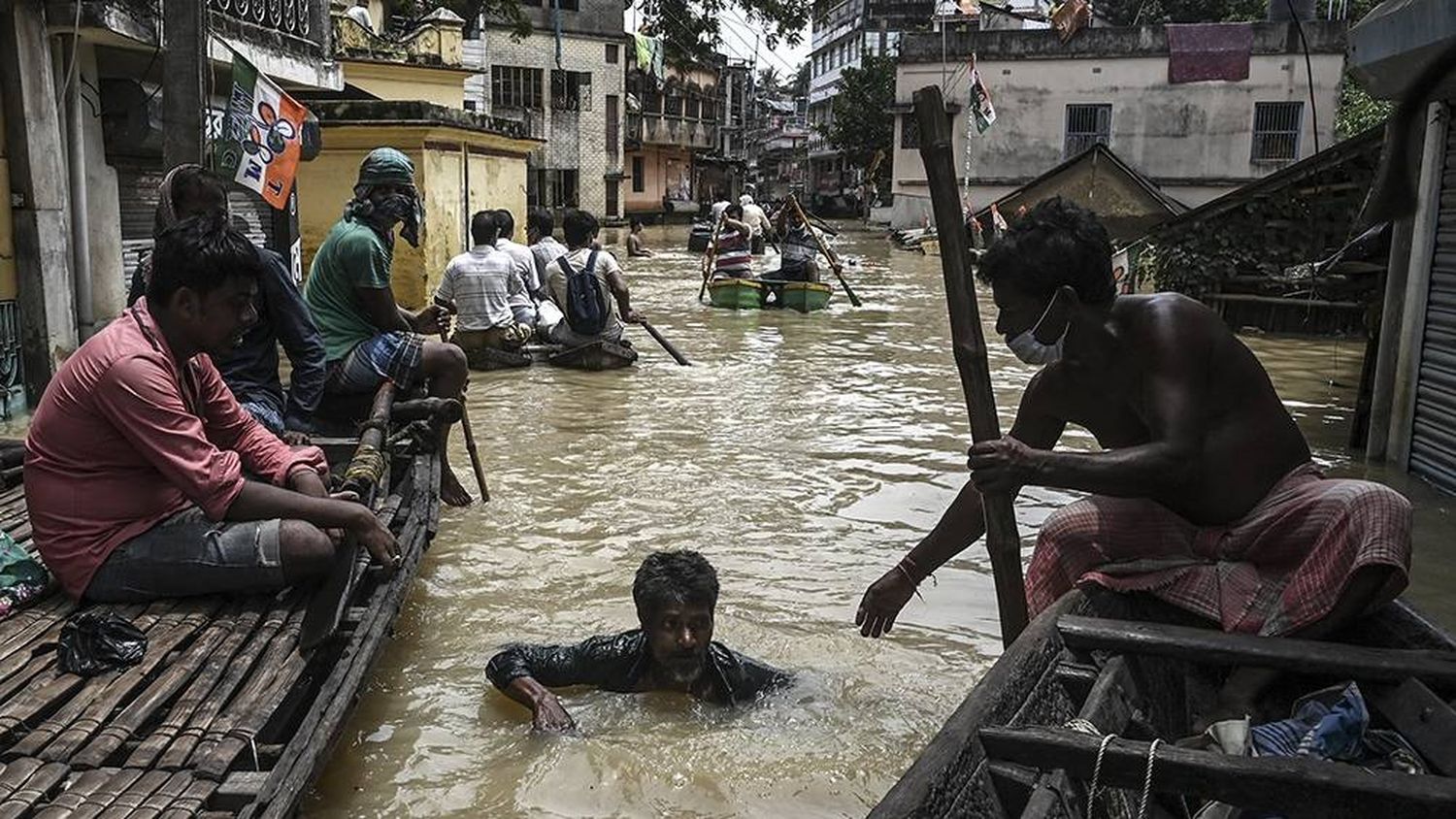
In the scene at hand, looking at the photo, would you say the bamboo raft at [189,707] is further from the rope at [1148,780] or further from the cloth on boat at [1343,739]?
the cloth on boat at [1343,739]

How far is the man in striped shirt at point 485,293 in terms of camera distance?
1112 cm

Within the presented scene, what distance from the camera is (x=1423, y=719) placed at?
2746 millimetres

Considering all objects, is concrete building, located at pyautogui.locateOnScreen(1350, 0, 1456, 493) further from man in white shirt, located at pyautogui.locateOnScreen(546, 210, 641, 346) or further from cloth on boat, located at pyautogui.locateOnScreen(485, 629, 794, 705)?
man in white shirt, located at pyautogui.locateOnScreen(546, 210, 641, 346)

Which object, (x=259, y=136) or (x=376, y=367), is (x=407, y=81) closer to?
(x=259, y=136)

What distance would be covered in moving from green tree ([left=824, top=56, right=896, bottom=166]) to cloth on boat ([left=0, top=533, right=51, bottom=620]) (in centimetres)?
4224

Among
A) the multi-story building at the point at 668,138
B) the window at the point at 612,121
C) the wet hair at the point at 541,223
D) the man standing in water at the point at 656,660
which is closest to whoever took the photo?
the man standing in water at the point at 656,660

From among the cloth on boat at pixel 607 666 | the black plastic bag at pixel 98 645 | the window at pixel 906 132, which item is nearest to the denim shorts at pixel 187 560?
the black plastic bag at pixel 98 645

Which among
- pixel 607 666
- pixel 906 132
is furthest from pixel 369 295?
pixel 906 132

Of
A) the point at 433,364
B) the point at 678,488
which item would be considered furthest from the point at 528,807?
the point at 678,488

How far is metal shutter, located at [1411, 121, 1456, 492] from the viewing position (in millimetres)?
7199

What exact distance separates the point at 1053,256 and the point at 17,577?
337cm

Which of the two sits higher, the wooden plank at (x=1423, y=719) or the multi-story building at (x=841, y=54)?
the multi-story building at (x=841, y=54)

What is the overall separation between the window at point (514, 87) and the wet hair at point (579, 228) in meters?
26.6

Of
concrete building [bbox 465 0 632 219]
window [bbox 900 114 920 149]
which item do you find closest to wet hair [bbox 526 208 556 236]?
window [bbox 900 114 920 149]
